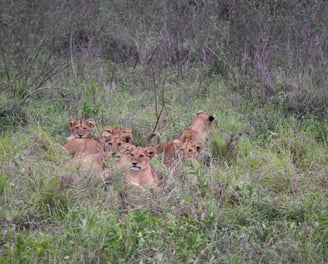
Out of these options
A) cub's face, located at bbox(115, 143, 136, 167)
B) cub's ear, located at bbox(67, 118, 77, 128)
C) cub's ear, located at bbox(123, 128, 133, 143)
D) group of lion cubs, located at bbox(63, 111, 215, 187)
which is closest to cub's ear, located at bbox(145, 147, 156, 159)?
group of lion cubs, located at bbox(63, 111, 215, 187)

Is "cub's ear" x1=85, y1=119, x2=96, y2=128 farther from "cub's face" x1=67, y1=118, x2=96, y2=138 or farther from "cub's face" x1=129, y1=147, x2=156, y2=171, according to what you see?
"cub's face" x1=129, y1=147, x2=156, y2=171

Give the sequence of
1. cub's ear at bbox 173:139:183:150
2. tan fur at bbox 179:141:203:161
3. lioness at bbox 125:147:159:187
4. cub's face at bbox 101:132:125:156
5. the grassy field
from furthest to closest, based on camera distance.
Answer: cub's face at bbox 101:132:125:156 → cub's ear at bbox 173:139:183:150 → tan fur at bbox 179:141:203:161 → lioness at bbox 125:147:159:187 → the grassy field

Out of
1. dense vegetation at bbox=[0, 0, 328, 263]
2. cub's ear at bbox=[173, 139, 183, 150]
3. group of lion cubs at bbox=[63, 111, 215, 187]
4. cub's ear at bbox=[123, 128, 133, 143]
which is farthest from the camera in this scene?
cub's ear at bbox=[123, 128, 133, 143]

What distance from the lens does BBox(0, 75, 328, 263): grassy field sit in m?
4.91

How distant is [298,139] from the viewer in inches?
307

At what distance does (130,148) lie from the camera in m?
7.11

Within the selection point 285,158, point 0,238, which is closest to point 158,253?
point 0,238

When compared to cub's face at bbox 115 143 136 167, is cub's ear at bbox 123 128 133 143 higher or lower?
lower

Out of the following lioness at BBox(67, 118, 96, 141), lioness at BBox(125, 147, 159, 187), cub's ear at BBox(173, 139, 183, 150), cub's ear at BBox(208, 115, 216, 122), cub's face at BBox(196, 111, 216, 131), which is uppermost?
lioness at BBox(125, 147, 159, 187)

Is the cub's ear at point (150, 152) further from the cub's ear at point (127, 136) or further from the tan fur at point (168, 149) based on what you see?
the cub's ear at point (127, 136)

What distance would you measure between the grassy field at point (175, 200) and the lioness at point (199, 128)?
0.19 m

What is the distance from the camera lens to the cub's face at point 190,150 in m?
7.30

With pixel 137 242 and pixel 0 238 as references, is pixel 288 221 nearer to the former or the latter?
pixel 137 242

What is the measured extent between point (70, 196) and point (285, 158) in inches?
98.9
